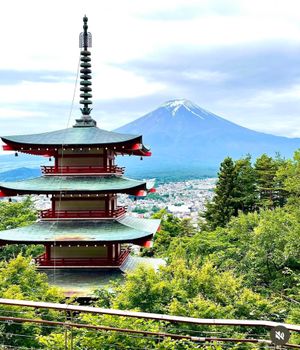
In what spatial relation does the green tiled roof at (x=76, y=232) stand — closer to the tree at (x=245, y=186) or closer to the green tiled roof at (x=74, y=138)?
the green tiled roof at (x=74, y=138)

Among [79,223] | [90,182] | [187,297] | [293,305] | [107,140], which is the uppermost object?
[107,140]

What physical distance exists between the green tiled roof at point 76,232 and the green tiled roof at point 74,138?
2975 mm

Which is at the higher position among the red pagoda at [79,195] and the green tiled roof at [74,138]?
the green tiled roof at [74,138]

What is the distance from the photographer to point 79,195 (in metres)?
18.0

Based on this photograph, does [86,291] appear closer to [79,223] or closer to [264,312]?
[79,223]

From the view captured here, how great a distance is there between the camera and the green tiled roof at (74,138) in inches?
711

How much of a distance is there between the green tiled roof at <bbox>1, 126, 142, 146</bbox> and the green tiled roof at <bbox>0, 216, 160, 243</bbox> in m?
2.98

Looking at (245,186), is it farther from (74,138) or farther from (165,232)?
(74,138)

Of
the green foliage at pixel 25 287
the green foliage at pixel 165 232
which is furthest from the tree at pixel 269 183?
the green foliage at pixel 25 287

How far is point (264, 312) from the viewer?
13.6 m

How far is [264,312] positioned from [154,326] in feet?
21.4

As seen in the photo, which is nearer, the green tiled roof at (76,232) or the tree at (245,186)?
the green tiled roof at (76,232)

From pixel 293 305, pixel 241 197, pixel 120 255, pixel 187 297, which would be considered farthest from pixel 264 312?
pixel 241 197

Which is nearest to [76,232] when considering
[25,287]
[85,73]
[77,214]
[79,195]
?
[77,214]
